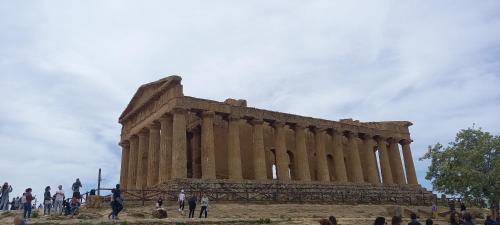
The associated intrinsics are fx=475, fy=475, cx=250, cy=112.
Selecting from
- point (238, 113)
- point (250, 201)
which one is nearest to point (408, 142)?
point (238, 113)

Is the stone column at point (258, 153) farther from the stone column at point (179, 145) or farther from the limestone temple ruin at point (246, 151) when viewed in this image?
the stone column at point (179, 145)

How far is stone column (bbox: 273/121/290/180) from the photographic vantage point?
41656 millimetres

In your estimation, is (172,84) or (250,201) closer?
(250,201)

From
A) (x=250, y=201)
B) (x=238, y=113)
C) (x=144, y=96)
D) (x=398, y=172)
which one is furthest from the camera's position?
(x=398, y=172)

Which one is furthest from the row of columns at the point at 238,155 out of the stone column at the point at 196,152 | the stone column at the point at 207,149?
the stone column at the point at 196,152

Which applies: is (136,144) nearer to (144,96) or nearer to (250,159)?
(144,96)

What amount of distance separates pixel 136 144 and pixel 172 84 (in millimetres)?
10570

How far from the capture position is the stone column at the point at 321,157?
44.6 metres

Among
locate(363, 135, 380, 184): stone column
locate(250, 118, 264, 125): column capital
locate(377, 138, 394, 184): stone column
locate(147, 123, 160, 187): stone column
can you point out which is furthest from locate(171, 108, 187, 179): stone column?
locate(377, 138, 394, 184): stone column

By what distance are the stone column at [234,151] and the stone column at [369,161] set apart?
53.6 ft

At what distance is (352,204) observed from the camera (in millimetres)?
37969

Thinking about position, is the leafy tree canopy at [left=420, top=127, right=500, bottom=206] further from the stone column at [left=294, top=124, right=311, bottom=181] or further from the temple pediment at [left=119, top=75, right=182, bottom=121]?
the temple pediment at [left=119, top=75, right=182, bottom=121]

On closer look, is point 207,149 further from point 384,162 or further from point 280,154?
point 384,162

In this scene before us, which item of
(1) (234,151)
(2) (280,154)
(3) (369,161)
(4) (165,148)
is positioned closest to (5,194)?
(4) (165,148)
